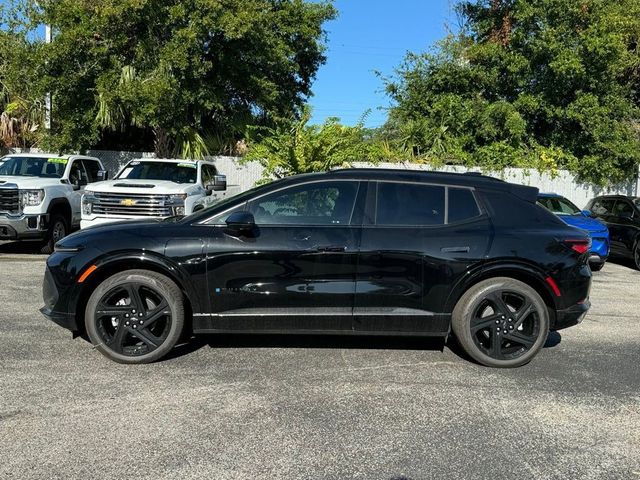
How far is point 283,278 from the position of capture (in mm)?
5082

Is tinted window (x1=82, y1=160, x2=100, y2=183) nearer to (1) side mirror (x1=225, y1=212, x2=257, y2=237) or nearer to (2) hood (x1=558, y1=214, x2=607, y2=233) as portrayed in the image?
(1) side mirror (x1=225, y1=212, x2=257, y2=237)

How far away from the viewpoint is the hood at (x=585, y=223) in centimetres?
1148

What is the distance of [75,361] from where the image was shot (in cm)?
523

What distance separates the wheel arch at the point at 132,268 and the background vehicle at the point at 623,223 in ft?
35.1

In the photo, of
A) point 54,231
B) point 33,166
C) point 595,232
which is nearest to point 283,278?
point 54,231

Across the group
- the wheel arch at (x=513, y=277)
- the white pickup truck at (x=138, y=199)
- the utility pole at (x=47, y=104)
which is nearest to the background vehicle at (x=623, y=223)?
the wheel arch at (x=513, y=277)

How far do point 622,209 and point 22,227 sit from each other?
495 inches

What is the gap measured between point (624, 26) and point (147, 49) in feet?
48.8

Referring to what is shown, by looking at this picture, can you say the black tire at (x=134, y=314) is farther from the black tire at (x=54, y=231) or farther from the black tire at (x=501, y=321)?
the black tire at (x=54, y=231)

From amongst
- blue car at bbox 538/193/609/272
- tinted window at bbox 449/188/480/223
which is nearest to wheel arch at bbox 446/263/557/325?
tinted window at bbox 449/188/480/223

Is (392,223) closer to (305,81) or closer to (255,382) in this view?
(255,382)

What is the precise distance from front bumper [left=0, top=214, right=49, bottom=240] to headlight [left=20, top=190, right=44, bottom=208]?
241mm

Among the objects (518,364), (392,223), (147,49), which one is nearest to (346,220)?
(392,223)

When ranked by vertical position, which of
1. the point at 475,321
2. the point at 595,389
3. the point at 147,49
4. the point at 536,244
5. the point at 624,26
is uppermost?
the point at 624,26
